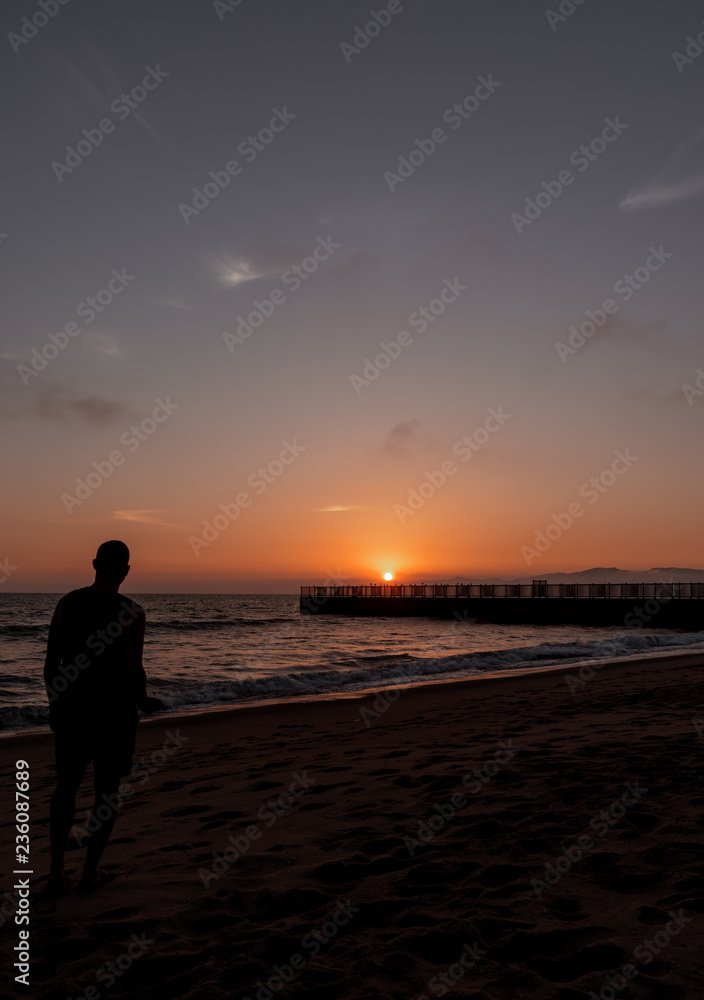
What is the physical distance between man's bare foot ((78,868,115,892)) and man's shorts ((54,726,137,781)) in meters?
0.61

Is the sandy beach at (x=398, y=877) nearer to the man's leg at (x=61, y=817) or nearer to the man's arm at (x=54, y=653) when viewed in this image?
the man's leg at (x=61, y=817)

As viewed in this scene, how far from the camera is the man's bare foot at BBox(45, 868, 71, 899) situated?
13.6ft

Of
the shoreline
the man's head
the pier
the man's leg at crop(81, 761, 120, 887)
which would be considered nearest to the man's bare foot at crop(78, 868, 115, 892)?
the man's leg at crop(81, 761, 120, 887)

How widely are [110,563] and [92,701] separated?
2.82ft

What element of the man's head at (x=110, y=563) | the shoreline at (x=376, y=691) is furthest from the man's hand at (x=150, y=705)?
the shoreline at (x=376, y=691)

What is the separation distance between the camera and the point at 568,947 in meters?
3.27

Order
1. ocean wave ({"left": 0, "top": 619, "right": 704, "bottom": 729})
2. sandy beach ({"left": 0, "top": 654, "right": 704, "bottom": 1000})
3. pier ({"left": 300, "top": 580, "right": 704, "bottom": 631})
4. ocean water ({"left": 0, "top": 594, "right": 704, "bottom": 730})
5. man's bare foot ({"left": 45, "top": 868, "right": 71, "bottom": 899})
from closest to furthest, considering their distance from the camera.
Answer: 1. sandy beach ({"left": 0, "top": 654, "right": 704, "bottom": 1000})
2. man's bare foot ({"left": 45, "top": 868, "right": 71, "bottom": 899})
3. ocean wave ({"left": 0, "top": 619, "right": 704, "bottom": 729})
4. ocean water ({"left": 0, "top": 594, "right": 704, "bottom": 730})
5. pier ({"left": 300, "top": 580, "right": 704, "bottom": 631})

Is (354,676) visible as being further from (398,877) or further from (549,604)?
(549,604)

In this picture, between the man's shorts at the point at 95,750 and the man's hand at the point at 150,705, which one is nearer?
the man's shorts at the point at 95,750

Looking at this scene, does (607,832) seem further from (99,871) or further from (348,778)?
(99,871)

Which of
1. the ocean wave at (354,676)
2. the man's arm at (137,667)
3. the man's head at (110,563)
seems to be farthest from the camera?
the ocean wave at (354,676)

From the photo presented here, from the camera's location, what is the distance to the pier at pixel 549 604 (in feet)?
159

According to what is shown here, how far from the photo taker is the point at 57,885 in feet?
13.6

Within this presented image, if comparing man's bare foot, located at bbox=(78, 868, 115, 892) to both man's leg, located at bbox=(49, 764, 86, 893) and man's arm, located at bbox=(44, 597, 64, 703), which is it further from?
man's arm, located at bbox=(44, 597, 64, 703)
